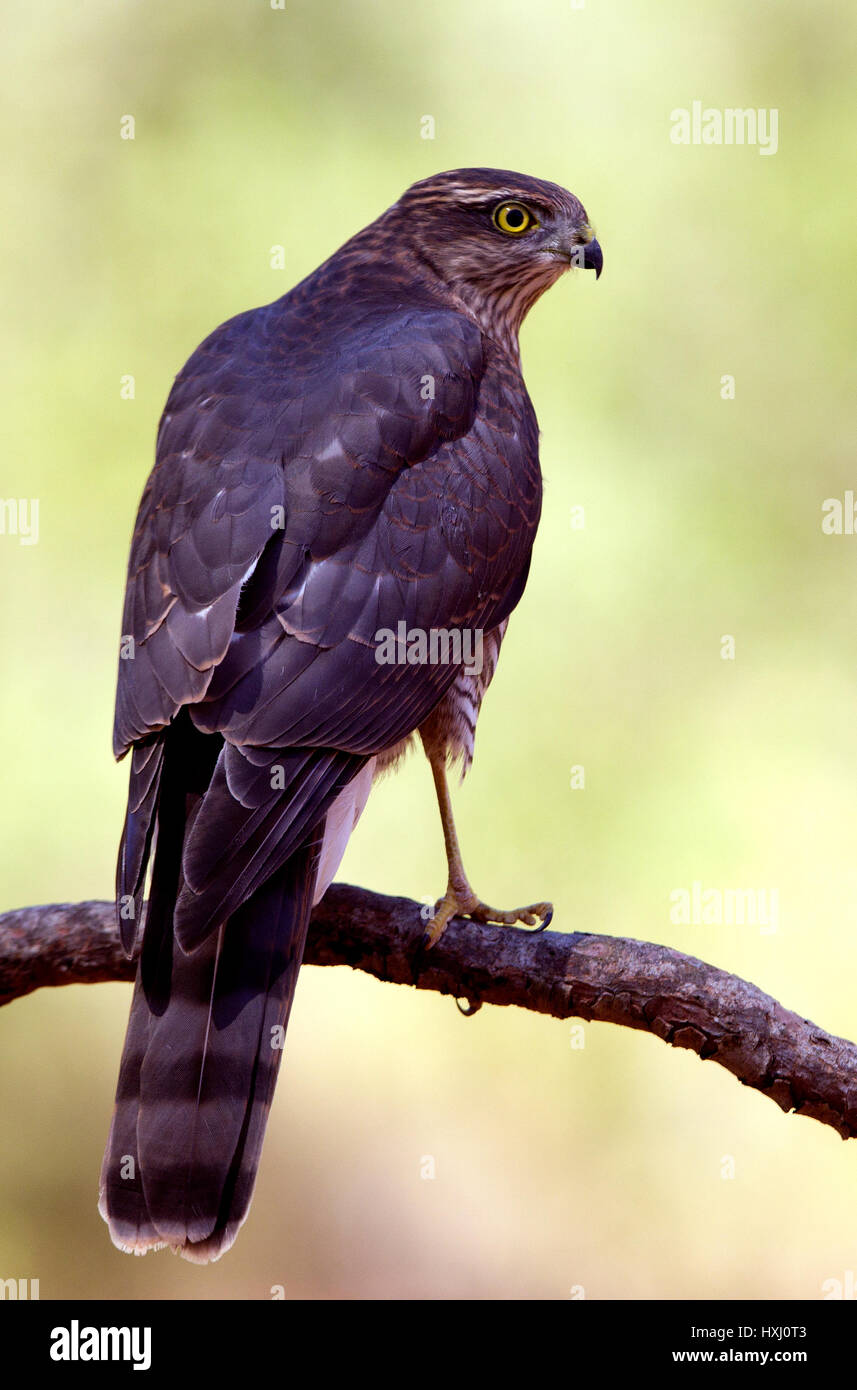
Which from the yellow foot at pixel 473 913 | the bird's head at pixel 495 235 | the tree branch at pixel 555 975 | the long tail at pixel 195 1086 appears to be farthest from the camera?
the bird's head at pixel 495 235

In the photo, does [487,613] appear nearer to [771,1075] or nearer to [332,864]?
[332,864]

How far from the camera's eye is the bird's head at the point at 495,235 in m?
3.74

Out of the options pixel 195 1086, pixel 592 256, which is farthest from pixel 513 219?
pixel 195 1086

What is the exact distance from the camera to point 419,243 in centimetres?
382

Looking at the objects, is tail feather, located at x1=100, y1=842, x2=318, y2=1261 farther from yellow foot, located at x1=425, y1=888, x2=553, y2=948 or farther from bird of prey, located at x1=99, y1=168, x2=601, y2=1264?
yellow foot, located at x1=425, y1=888, x2=553, y2=948

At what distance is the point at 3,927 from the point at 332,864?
2.80 feet

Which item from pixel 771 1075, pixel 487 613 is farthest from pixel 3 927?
pixel 771 1075

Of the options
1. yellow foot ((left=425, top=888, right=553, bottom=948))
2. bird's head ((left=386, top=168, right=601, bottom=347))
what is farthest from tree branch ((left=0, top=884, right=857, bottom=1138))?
bird's head ((left=386, top=168, right=601, bottom=347))

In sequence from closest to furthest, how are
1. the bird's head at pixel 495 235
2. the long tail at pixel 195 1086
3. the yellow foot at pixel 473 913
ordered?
the long tail at pixel 195 1086 < the yellow foot at pixel 473 913 < the bird's head at pixel 495 235

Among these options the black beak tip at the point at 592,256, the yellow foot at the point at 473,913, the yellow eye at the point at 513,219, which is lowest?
the yellow foot at the point at 473,913

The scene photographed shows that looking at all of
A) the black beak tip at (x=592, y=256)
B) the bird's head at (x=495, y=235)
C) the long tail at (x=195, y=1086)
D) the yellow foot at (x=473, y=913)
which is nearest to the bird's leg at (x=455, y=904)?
the yellow foot at (x=473, y=913)

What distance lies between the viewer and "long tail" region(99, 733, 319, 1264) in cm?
247

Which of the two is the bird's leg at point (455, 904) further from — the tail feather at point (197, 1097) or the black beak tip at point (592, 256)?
the black beak tip at point (592, 256)

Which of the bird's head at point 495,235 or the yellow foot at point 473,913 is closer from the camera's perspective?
the yellow foot at point 473,913
